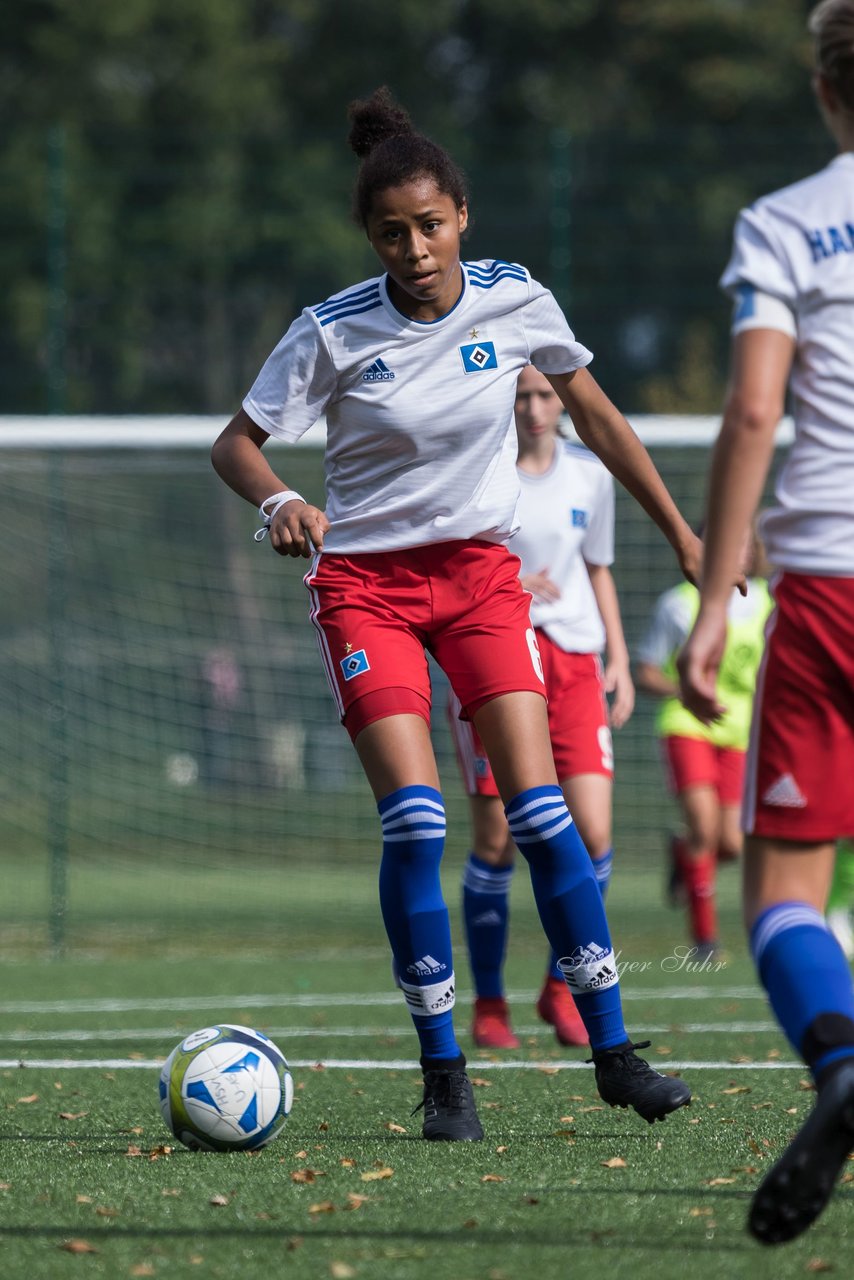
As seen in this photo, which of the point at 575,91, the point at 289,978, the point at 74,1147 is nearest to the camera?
the point at 74,1147

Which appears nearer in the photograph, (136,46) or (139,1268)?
(139,1268)

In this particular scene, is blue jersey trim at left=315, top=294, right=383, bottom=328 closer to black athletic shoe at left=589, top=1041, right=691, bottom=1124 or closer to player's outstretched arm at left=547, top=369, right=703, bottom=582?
player's outstretched arm at left=547, top=369, right=703, bottom=582

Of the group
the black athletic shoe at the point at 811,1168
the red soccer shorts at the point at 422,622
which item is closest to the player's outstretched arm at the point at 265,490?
the red soccer shorts at the point at 422,622

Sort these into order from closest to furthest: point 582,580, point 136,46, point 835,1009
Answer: point 835,1009 → point 582,580 → point 136,46

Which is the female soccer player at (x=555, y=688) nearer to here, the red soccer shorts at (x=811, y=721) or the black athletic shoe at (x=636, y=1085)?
the black athletic shoe at (x=636, y=1085)

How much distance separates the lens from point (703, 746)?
10633mm

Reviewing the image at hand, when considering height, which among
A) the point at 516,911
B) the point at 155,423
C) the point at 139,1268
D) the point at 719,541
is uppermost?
the point at 719,541

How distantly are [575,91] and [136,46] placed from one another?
870 centimetres

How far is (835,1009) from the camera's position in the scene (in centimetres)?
314

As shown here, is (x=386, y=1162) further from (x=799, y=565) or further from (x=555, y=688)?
(x=555, y=688)

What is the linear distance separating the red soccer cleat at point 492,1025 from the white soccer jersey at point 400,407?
2.47m

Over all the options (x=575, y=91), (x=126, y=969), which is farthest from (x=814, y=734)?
(x=575, y=91)

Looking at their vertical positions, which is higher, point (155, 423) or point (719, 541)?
point (719, 541)

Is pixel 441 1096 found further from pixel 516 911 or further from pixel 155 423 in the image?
pixel 516 911
